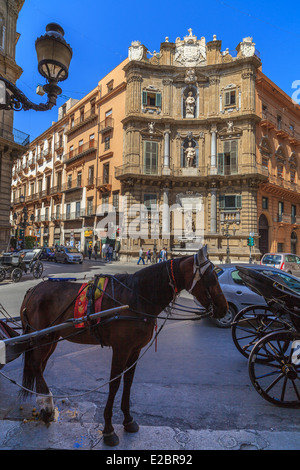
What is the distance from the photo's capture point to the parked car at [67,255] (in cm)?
2512

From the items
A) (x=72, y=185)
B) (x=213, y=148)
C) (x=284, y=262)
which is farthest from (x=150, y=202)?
(x=284, y=262)

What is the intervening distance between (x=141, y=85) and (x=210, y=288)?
2950cm

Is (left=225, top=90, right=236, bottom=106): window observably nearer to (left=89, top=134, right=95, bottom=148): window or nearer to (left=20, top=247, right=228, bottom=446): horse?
(left=89, top=134, right=95, bottom=148): window

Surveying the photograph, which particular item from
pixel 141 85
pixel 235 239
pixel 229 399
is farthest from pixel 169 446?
pixel 141 85

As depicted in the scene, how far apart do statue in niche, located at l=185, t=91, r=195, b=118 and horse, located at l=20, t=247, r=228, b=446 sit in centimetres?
2842

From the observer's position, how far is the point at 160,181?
27969 millimetres

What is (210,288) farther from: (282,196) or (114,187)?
(282,196)

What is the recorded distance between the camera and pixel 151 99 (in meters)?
28.8

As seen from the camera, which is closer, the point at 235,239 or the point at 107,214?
the point at 235,239

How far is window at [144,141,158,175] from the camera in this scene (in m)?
28.1

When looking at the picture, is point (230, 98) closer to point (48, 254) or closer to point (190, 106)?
point (190, 106)

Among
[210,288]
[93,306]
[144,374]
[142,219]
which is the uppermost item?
[142,219]

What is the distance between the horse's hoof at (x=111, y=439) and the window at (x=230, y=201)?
1010 inches

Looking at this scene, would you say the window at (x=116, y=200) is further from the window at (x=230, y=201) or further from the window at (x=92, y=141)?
the window at (x=230, y=201)
